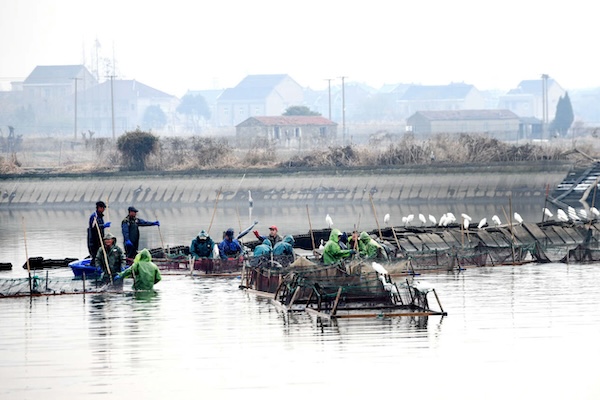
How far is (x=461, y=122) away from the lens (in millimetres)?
147625

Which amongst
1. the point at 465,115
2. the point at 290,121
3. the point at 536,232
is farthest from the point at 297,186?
the point at 465,115

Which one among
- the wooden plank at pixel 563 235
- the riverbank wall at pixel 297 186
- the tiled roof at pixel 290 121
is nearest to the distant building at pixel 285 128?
the tiled roof at pixel 290 121

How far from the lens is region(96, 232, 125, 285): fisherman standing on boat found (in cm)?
3058

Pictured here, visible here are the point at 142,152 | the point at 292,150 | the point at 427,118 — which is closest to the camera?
the point at 142,152

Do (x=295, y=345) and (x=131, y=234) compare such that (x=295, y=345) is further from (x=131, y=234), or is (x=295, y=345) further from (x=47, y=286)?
(x=131, y=234)

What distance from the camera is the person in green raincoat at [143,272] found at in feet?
101

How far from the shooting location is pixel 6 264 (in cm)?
3875

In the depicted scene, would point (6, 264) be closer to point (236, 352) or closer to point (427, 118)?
point (236, 352)

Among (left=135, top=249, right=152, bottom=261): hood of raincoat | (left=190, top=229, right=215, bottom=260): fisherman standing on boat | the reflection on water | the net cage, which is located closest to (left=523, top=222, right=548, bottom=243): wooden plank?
the reflection on water

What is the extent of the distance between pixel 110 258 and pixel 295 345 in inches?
343

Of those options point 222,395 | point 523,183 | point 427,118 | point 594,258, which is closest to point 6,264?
point 594,258

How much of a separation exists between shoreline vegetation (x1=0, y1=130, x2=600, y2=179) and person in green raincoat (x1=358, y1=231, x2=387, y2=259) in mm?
48658

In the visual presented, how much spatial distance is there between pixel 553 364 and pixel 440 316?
5.21m

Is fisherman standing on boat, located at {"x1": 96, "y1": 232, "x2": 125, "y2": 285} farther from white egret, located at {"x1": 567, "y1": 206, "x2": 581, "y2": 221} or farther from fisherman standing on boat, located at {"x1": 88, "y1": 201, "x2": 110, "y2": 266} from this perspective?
white egret, located at {"x1": 567, "y1": 206, "x2": 581, "y2": 221}
